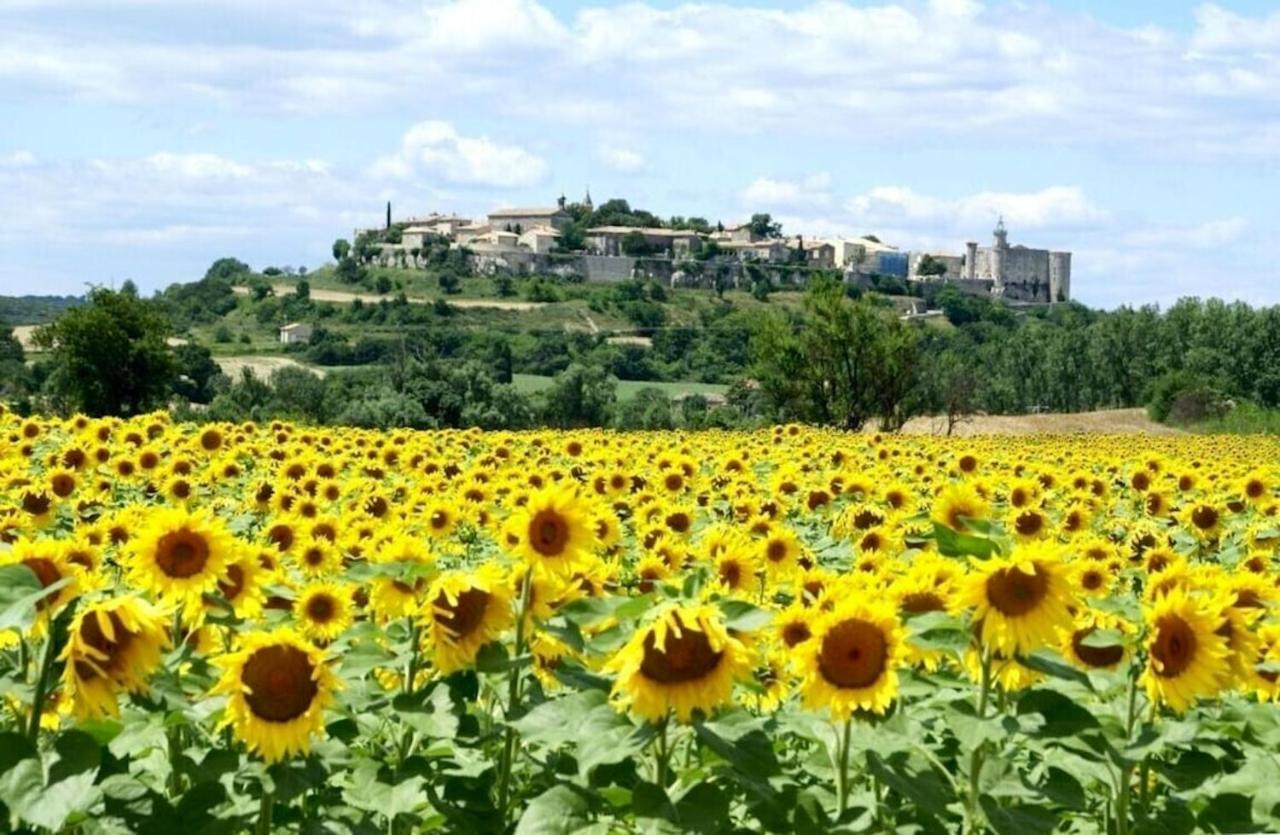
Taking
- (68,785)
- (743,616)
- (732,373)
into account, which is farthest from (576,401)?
(732,373)

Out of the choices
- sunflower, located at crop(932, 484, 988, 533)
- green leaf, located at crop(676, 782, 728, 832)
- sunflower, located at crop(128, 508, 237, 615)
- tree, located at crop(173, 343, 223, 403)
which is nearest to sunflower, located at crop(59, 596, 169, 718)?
sunflower, located at crop(128, 508, 237, 615)

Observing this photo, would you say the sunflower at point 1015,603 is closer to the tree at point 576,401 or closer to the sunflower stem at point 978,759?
the sunflower stem at point 978,759

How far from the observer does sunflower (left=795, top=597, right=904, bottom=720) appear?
151 inches

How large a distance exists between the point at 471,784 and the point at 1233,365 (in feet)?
351

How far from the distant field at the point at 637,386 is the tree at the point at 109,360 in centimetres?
7708

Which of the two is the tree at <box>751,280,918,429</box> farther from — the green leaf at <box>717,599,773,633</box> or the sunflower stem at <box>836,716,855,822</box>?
the green leaf at <box>717,599,773,633</box>

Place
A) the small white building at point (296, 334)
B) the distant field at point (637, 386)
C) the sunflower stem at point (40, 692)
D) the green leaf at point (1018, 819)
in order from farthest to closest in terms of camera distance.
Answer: the small white building at point (296, 334) < the distant field at point (637, 386) < the green leaf at point (1018, 819) < the sunflower stem at point (40, 692)

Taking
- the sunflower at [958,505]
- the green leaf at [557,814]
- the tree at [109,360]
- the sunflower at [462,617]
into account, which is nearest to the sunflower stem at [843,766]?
the green leaf at [557,814]

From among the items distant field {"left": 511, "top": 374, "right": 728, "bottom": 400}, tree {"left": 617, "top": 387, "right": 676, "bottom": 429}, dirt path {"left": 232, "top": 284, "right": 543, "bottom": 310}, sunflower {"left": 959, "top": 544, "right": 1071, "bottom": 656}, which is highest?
sunflower {"left": 959, "top": 544, "right": 1071, "bottom": 656}

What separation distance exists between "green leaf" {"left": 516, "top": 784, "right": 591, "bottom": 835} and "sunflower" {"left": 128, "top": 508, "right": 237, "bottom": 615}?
146cm

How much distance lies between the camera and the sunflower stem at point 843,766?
3846 mm

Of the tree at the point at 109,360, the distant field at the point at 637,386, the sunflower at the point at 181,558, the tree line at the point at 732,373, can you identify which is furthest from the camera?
the distant field at the point at 637,386

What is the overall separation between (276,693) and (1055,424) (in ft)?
203

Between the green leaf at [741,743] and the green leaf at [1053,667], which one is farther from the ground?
the green leaf at [1053,667]
